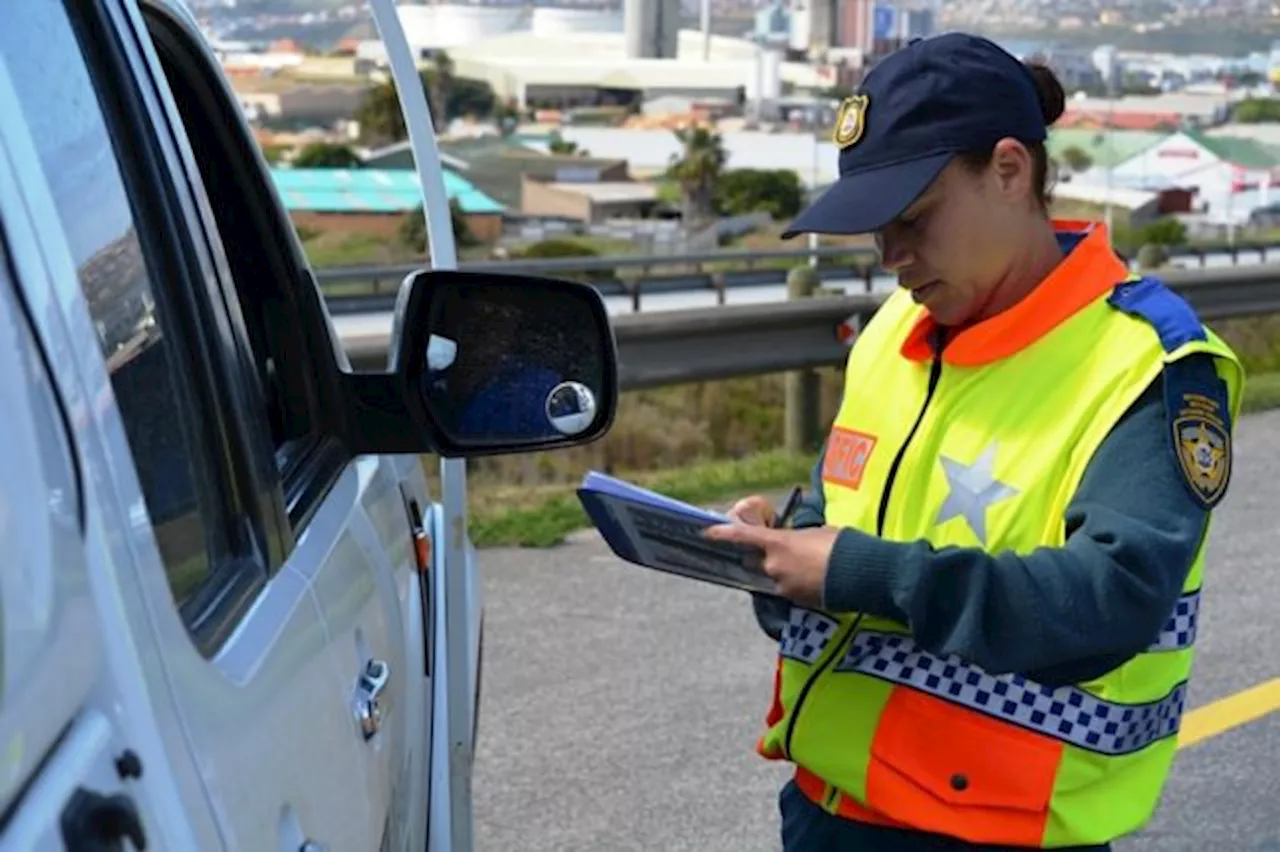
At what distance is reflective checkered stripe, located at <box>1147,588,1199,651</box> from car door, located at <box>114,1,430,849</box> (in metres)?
0.82

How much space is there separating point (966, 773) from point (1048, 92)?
0.76 m

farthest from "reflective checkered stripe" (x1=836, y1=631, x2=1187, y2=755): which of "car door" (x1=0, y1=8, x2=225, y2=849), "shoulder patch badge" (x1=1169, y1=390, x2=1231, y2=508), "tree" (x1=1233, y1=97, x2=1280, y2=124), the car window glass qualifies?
"tree" (x1=1233, y1=97, x2=1280, y2=124)

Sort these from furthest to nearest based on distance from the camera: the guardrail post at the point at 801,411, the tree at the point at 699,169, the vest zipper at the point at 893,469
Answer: the tree at the point at 699,169 < the guardrail post at the point at 801,411 < the vest zipper at the point at 893,469

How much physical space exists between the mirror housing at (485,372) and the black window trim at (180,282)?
280 millimetres

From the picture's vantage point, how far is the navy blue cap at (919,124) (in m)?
2.29

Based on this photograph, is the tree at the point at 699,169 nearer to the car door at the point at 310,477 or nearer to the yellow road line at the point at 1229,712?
the yellow road line at the point at 1229,712

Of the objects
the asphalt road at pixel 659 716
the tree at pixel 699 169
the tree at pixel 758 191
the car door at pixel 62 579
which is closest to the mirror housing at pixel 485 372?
the car door at pixel 62 579

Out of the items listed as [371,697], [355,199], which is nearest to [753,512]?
[371,697]

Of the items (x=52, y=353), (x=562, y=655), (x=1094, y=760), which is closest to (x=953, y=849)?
(x=1094, y=760)

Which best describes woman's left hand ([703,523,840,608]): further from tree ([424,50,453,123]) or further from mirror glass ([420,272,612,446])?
tree ([424,50,453,123])

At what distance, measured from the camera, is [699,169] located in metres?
32.8

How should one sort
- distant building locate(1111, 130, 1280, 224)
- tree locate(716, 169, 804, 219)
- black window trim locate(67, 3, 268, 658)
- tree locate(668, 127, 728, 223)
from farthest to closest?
tree locate(716, 169, 804, 219), tree locate(668, 127, 728, 223), distant building locate(1111, 130, 1280, 224), black window trim locate(67, 3, 268, 658)

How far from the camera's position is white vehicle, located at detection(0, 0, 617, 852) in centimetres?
114

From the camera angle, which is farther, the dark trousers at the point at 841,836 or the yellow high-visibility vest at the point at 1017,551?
the dark trousers at the point at 841,836
